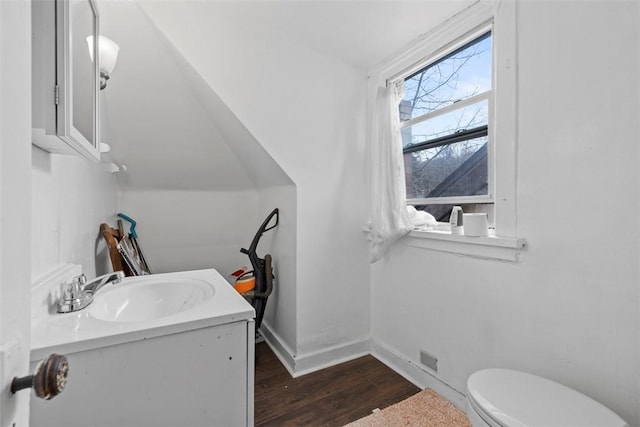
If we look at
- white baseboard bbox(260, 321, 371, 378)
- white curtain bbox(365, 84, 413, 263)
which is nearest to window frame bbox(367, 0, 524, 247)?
white curtain bbox(365, 84, 413, 263)

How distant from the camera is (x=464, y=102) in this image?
1.63 meters

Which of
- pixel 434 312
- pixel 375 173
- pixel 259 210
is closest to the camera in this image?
pixel 434 312

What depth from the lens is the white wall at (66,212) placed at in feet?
2.89

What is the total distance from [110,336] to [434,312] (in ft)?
5.29

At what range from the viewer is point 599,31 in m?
1.05

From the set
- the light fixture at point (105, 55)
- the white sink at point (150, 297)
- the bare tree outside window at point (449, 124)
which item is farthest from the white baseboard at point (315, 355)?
the light fixture at point (105, 55)

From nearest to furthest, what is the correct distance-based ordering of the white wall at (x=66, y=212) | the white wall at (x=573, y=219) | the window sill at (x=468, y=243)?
the white wall at (x=66, y=212) → the white wall at (x=573, y=219) → the window sill at (x=468, y=243)

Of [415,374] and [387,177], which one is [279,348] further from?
[387,177]

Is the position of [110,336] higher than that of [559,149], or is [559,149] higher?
[559,149]

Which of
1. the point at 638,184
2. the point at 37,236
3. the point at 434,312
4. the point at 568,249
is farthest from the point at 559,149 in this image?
the point at 37,236

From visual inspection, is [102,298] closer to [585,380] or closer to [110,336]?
[110,336]

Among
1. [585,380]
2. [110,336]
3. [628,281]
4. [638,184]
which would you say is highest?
[638,184]

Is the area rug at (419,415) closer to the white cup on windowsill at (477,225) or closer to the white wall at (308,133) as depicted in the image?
the white wall at (308,133)

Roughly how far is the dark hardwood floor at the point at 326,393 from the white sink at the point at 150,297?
80 cm
